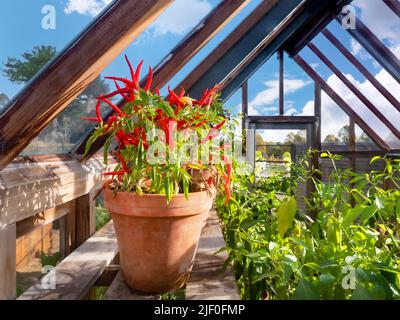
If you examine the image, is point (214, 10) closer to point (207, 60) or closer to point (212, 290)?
point (207, 60)

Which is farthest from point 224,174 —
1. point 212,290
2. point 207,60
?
point 207,60

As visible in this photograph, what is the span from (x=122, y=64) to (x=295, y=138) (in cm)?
407

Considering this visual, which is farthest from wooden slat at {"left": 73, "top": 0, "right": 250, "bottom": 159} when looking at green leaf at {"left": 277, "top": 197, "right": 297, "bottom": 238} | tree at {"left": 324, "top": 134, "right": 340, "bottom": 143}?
tree at {"left": 324, "top": 134, "right": 340, "bottom": 143}

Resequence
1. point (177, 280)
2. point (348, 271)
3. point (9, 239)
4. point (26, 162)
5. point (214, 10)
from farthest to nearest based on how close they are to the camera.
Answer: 1. point (214, 10)
2. point (26, 162)
3. point (9, 239)
4. point (177, 280)
5. point (348, 271)

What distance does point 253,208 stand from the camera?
1124 millimetres

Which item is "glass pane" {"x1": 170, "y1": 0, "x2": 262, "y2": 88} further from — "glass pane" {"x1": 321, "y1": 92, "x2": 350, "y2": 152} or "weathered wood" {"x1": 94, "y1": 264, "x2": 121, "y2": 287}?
"glass pane" {"x1": 321, "y1": 92, "x2": 350, "y2": 152}

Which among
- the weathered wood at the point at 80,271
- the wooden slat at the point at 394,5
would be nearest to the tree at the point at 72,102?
the weathered wood at the point at 80,271

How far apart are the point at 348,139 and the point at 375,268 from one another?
15.2 feet

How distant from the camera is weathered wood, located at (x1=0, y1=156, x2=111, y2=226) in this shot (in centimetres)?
70

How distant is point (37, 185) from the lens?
811 mm

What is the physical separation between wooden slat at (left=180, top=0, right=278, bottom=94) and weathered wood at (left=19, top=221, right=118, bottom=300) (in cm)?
143

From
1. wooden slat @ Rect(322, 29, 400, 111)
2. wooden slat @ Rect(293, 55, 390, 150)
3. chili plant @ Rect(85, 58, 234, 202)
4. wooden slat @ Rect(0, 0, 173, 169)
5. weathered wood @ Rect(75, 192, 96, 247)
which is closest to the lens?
chili plant @ Rect(85, 58, 234, 202)

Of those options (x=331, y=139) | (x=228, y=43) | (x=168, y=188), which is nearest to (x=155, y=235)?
(x=168, y=188)

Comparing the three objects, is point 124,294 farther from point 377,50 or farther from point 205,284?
point 377,50
